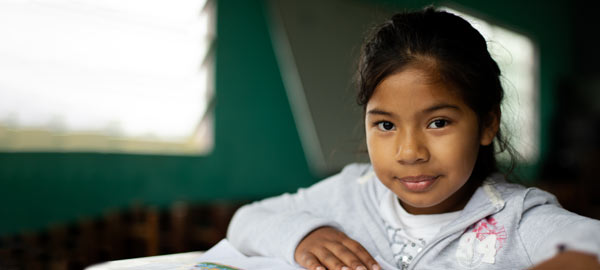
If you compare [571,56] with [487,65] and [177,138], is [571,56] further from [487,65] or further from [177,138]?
[487,65]

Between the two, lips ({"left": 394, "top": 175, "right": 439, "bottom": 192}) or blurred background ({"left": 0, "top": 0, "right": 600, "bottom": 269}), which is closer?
lips ({"left": 394, "top": 175, "right": 439, "bottom": 192})

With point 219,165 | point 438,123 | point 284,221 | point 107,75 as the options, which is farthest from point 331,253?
point 219,165

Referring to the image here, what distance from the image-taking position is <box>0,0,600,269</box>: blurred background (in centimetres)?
238

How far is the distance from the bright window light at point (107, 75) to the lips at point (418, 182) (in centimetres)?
229

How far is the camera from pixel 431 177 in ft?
2.34

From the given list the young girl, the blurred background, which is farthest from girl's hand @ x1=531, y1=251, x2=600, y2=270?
the blurred background

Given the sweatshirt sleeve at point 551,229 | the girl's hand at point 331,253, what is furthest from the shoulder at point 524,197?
the girl's hand at point 331,253

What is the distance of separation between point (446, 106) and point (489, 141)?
15 cm

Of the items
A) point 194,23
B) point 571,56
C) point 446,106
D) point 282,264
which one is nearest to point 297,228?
point 282,264

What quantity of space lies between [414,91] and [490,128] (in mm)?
185

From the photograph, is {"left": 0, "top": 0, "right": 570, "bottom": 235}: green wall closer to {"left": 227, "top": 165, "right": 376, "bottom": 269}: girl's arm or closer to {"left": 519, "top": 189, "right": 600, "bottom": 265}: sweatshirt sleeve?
{"left": 227, "top": 165, "right": 376, "bottom": 269}: girl's arm

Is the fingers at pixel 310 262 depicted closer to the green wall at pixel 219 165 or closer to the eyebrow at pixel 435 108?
the eyebrow at pixel 435 108

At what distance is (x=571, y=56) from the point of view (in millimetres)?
7547

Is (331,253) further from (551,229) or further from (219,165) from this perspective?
(219,165)
